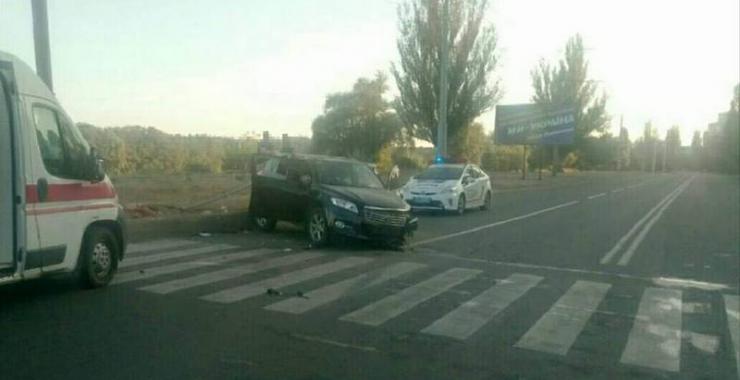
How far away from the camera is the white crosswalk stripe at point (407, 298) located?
7.49 meters

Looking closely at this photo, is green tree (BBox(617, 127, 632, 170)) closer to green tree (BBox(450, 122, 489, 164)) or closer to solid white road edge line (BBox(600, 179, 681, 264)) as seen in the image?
green tree (BBox(450, 122, 489, 164))

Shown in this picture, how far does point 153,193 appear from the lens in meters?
20.7

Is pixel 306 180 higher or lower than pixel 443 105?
lower

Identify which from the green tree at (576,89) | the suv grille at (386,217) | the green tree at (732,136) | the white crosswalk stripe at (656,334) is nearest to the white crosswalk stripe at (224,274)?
the suv grille at (386,217)

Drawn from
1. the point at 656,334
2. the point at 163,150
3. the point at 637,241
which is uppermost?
the point at 163,150

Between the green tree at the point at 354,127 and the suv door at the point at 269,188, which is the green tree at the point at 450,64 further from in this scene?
the suv door at the point at 269,188

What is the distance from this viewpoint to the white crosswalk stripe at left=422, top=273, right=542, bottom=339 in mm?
7091

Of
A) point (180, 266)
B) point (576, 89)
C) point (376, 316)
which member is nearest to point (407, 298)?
point (376, 316)

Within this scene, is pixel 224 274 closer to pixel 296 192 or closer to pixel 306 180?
pixel 306 180

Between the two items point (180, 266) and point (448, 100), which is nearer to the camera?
point (180, 266)

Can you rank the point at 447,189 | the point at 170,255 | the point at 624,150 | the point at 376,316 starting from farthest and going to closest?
the point at 624,150
the point at 447,189
the point at 170,255
the point at 376,316

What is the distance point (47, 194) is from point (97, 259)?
124 centimetres

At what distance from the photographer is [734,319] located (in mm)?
8195

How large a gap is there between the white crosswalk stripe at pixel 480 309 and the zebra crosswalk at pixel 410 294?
1 cm
